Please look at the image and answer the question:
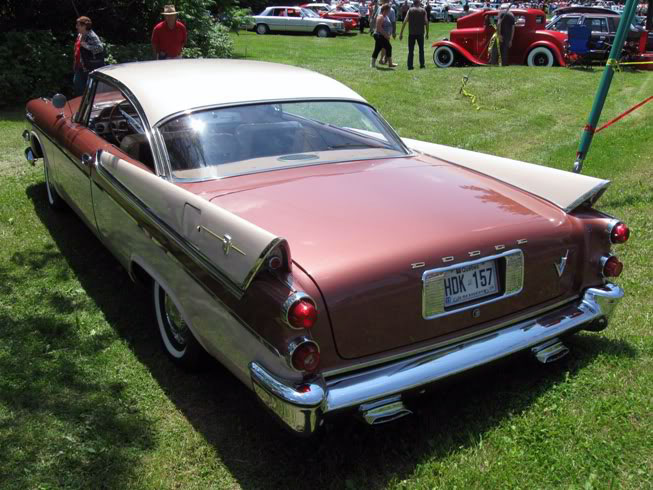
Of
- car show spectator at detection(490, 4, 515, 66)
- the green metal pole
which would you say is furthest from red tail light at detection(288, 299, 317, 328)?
car show spectator at detection(490, 4, 515, 66)

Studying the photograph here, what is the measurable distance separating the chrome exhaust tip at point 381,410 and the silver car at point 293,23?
2844 cm

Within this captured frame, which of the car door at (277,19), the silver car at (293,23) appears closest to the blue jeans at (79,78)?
the silver car at (293,23)

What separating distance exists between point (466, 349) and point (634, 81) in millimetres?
14877

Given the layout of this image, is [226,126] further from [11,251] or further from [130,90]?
[11,251]

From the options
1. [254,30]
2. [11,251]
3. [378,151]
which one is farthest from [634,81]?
[254,30]

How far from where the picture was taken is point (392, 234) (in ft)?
9.55

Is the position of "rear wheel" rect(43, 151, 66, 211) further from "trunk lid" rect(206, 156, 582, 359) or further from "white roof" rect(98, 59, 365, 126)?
"trunk lid" rect(206, 156, 582, 359)

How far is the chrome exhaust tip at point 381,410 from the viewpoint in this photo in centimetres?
264

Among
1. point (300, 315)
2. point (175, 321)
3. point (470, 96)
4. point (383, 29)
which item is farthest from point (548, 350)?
point (383, 29)

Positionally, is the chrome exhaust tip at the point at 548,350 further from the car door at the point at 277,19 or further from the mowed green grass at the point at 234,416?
the car door at the point at 277,19

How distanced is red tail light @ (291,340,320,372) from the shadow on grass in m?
0.25

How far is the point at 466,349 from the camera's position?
2.92 m

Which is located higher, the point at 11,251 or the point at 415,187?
the point at 415,187

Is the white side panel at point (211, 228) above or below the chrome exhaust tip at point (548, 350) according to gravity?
above
